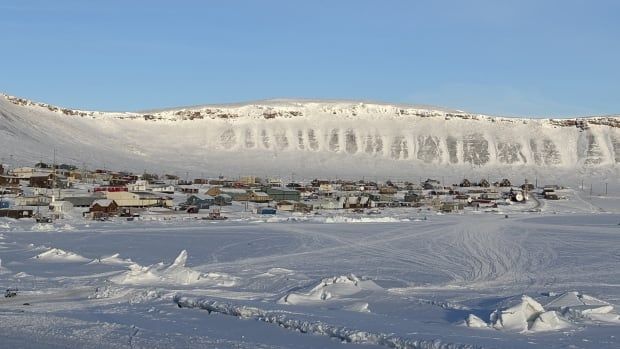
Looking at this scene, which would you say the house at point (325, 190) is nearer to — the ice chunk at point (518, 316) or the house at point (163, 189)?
the house at point (163, 189)

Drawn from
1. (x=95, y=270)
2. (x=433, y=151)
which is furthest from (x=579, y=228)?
(x=433, y=151)

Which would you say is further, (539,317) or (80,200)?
(80,200)

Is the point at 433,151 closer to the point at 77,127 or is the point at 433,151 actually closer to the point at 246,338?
the point at 77,127

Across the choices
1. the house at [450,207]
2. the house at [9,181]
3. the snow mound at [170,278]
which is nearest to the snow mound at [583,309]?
the snow mound at [170,278]

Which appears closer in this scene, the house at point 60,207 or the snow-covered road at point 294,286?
the snow-covered road at point 294,286

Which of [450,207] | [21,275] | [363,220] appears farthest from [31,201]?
[21,275]

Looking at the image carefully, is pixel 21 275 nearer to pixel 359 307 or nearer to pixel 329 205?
pixel 359 307

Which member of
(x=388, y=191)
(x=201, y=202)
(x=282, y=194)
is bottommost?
(x=201, y=202)
